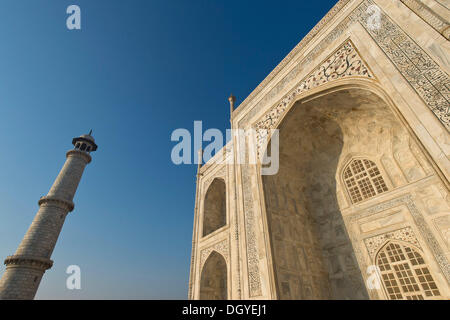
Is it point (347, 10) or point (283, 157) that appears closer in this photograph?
point (347, 10)

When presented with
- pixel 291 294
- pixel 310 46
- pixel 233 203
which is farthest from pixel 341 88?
pixel 291 294

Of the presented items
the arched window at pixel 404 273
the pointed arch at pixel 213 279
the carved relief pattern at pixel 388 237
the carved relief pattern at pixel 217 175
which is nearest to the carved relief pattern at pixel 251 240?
the carved relief pattern at pixel 217 175

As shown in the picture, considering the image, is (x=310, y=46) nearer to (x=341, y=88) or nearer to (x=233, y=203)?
(x=341, y=88)

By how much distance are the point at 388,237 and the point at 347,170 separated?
2383 millimetres

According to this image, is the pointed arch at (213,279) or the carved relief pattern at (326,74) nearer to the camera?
the carved relief pattern at (326,74)

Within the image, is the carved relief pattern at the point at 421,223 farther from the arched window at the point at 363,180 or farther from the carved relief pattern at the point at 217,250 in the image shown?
the carved relief pattern at the point at 217,250

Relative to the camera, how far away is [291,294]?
230 inches

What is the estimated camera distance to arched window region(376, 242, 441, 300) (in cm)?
524

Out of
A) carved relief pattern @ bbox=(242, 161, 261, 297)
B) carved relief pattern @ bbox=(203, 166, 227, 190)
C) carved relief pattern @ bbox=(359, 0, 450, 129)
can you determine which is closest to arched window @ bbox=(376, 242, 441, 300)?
carved relief pattern @ bbox=(242, 161, 261, 297)

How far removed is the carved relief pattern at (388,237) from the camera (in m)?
5.59

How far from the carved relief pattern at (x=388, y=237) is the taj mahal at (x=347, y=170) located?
0.03 meters

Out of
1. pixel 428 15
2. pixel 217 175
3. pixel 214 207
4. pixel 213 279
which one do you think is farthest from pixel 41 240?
pixel 428 15

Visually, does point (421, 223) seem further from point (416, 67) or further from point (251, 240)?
point (251, 240)
